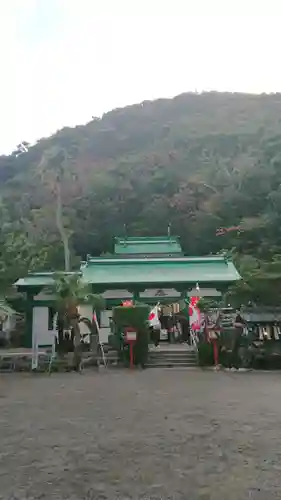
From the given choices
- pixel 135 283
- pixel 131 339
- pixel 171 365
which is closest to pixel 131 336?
pixel 131 339

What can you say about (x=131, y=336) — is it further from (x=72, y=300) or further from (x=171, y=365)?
(x=72, y=300)

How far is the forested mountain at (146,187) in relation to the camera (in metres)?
38.5

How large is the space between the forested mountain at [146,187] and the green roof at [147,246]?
13.1 feet

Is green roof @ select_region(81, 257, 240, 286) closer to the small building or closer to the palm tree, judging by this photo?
the small building

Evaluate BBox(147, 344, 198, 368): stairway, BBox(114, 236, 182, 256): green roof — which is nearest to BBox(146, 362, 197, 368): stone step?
BBox(147, 344, 198, 368): stairway

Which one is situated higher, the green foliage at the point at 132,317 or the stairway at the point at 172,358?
the green foliage at the point at 132,317

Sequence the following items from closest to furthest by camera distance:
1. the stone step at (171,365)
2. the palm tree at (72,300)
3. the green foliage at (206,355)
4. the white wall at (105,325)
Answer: the palm tree at (72,300) → the green foliage at (206,355) → the stone step at (171,365) → the white wall at (105,325)

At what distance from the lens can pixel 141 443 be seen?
633 cm

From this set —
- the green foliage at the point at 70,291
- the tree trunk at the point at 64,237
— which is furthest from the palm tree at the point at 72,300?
the tree trunk at the point at 64,237

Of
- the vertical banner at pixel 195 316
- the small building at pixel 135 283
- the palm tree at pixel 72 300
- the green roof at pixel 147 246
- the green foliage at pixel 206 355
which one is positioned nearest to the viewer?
the palm tree at pixel 72 300

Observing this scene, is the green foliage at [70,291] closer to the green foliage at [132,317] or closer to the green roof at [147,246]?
the green foliage at [132,317]

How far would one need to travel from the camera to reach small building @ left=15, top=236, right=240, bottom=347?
80.3 feet

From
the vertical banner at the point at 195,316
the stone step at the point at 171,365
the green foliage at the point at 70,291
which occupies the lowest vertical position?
the stone step at the point at 171,365

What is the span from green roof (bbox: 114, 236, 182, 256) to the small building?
17.0 ft
